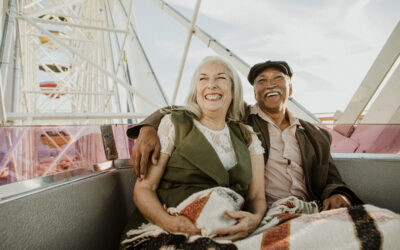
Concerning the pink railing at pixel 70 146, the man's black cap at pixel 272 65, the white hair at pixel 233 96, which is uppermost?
the man's black cap at pixel 272 65

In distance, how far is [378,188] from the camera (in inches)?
65.2

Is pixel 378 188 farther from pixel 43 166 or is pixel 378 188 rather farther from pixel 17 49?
pixel 17 49

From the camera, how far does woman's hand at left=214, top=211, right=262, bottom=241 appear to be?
963 mm

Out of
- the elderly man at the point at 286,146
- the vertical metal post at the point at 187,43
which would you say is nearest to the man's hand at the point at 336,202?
the elderly man at the point at 286,146

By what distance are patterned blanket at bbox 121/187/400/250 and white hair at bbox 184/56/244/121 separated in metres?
0.58

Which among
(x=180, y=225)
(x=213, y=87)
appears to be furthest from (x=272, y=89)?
(x=180, y=225)

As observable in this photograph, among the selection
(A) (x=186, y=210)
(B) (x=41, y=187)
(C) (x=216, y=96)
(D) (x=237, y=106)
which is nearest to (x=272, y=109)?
(D) (x=237, y=106)

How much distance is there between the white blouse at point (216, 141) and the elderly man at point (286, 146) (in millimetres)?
63

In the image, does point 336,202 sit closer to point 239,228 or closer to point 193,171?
point 239,228

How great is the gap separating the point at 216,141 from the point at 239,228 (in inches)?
20.8

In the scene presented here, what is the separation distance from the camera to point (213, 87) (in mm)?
1435

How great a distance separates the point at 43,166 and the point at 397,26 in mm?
3304

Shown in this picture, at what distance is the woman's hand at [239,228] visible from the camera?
3.16 ft

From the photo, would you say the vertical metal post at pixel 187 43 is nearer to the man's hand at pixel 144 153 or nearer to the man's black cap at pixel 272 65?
the man's black cap at pixel 272 65
